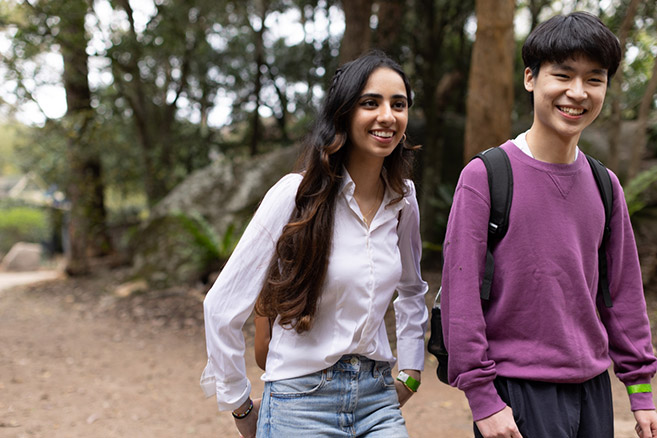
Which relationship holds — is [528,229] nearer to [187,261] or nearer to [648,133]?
[187,261]

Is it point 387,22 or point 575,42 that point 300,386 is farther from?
point 387,22

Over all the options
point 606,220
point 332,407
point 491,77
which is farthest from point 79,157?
point 606,220

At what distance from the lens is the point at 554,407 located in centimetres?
173

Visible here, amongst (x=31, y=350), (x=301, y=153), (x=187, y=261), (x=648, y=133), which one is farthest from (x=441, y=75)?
(x=301, y=153)

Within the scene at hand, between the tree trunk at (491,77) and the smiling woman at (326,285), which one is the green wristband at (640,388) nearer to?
the smiling woman at (326,285)

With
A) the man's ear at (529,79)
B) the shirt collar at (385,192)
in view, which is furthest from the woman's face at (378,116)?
the man's ear at (529,79)

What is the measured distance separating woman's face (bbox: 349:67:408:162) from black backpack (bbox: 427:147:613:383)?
33 cm

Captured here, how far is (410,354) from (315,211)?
28.1 inches

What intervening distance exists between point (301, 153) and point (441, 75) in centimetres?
1107

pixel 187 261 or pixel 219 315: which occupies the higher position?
pixel 219 315

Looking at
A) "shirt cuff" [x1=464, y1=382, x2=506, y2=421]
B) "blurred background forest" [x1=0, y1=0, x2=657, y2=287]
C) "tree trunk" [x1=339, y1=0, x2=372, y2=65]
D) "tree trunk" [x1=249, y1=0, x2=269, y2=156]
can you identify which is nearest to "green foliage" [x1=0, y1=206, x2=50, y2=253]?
"blurred background forest" [x1=0, y1=0, x2=657, y2=287]

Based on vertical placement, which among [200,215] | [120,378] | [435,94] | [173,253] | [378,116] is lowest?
[120,378]

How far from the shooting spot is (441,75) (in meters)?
12.6

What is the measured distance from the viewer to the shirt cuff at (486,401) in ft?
5.50
